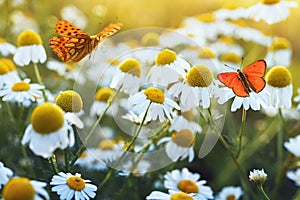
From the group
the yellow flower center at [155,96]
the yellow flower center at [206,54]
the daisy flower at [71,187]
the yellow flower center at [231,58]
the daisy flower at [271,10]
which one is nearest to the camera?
the daisy flower at [71,187]

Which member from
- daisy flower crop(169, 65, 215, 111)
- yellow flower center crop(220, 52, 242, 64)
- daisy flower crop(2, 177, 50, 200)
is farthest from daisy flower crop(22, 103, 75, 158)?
yellow flower center crop(220, 52, 242, 64)

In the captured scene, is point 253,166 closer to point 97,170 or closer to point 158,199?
point 97,170

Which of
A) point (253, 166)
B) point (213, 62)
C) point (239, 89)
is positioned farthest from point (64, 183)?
point (253, 166)

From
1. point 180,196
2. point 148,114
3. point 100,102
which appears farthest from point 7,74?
point 180,196

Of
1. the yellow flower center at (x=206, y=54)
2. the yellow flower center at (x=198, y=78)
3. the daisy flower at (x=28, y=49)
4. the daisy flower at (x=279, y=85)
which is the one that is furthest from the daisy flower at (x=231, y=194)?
the daisy flower at (x=28, y=49)

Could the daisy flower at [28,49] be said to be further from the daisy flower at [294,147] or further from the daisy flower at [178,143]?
the daisy flower at [294,147]
